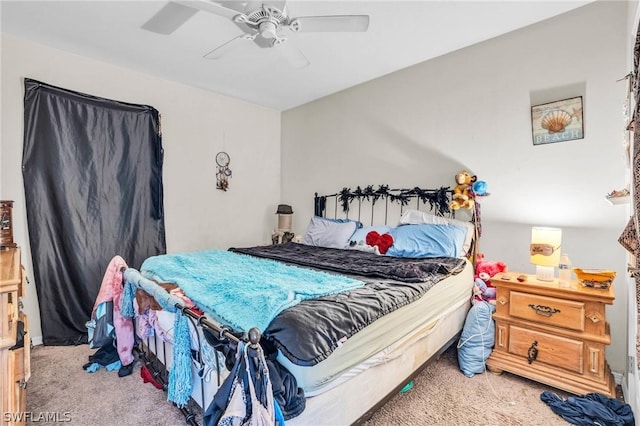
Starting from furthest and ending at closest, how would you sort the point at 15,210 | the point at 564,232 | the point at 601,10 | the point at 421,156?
the point at 421,156
the point at 15,210
the point at 564,232
the point at 601,10

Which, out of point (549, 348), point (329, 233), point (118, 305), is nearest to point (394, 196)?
point (329, 233)

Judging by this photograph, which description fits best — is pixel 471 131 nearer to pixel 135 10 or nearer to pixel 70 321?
pixel 135 10

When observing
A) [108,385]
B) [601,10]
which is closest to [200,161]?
[108,385]

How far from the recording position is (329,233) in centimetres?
329

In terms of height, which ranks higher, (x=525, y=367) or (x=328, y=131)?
(x=328, y=131)

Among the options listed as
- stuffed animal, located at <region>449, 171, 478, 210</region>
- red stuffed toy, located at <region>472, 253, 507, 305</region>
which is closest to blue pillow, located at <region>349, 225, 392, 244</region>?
stuffed animal, located at <region>449, 171, 478, 210</region>

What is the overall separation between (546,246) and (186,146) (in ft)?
11.6

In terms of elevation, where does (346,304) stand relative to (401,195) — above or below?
below

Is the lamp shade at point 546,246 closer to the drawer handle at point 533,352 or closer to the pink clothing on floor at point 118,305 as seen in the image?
the drawer handle at point 533,352

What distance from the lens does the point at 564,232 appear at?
7.60ft

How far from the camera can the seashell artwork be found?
7.52 ft

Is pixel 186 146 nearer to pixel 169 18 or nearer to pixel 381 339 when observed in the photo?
pixel 169 18

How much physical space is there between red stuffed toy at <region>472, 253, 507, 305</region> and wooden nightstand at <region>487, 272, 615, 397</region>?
0.19 m

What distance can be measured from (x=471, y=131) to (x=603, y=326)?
5.63 ft
